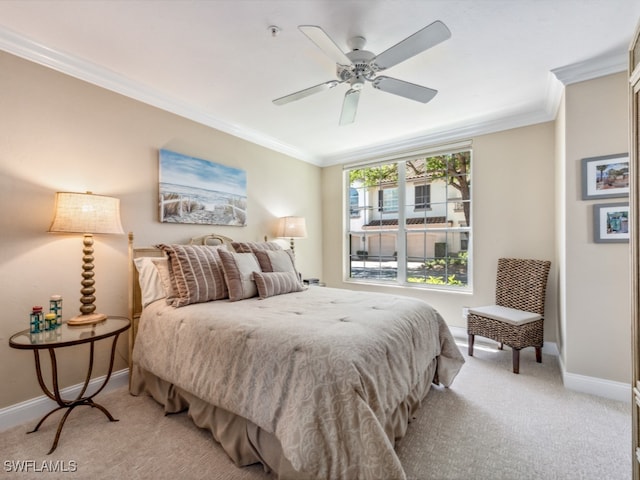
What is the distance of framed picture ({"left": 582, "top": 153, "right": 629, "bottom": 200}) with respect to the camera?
2283 mm

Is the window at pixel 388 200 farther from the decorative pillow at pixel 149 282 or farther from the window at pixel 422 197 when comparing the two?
the decorative pillow at pixel 149 282

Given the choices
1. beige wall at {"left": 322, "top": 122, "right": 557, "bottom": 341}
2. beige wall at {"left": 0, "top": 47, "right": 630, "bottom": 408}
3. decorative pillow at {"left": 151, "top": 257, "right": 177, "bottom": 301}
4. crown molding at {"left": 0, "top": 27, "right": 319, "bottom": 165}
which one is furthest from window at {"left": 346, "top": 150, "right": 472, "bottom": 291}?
decorative pillow at {"left": 151, "top": 257, "right": 177, "bottom": 301}

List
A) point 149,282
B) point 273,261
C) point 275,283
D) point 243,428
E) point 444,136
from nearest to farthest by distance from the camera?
1. point 243,428
2. point 149,282
3. point 275,283
4. point 273,261
5. point 444,136

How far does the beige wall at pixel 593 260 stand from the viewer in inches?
90.4

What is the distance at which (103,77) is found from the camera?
2432mm

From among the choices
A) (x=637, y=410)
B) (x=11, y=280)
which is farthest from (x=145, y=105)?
(x=637, y=410)

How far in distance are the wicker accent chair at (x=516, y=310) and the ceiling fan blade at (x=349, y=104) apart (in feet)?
7.67

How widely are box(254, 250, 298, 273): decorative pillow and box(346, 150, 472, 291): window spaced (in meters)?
1.92

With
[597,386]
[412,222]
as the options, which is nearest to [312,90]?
[412,222]

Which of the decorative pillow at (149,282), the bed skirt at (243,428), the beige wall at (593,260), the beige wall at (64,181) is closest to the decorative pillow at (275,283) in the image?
the decorative pillow at (149,282)

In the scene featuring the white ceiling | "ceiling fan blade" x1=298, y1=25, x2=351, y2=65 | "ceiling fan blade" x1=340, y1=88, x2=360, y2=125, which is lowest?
"ceiling fan blade" x1=340, y1=88, x2=360, y2=125

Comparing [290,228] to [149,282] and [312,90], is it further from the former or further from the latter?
[312,90]

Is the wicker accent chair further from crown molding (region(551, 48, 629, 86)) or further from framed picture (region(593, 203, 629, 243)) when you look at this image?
crown molding (region(551, 48, 629, 86))

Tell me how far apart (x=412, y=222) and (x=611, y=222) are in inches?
85.5
